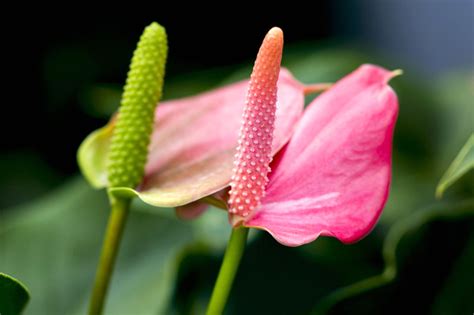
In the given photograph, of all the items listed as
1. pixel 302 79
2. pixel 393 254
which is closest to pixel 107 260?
pixel 393 254

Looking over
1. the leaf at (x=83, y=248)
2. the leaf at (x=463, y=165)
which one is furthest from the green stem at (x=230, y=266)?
the leaf at (x=83, y=248)

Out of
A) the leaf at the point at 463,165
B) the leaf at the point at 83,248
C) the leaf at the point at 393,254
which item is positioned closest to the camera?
the leaf at the point at 463,165

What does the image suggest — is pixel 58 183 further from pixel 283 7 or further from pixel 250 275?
pixel 283 7

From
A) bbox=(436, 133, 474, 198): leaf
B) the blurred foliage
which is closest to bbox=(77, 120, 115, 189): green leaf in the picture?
the blurred foliage

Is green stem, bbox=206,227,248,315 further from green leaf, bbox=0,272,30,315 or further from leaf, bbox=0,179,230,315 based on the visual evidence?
leaf, bbox=0,179,230,315

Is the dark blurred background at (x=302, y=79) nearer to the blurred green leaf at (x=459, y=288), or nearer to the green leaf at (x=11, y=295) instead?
the blurred green leaf at (x=459, y=288)
